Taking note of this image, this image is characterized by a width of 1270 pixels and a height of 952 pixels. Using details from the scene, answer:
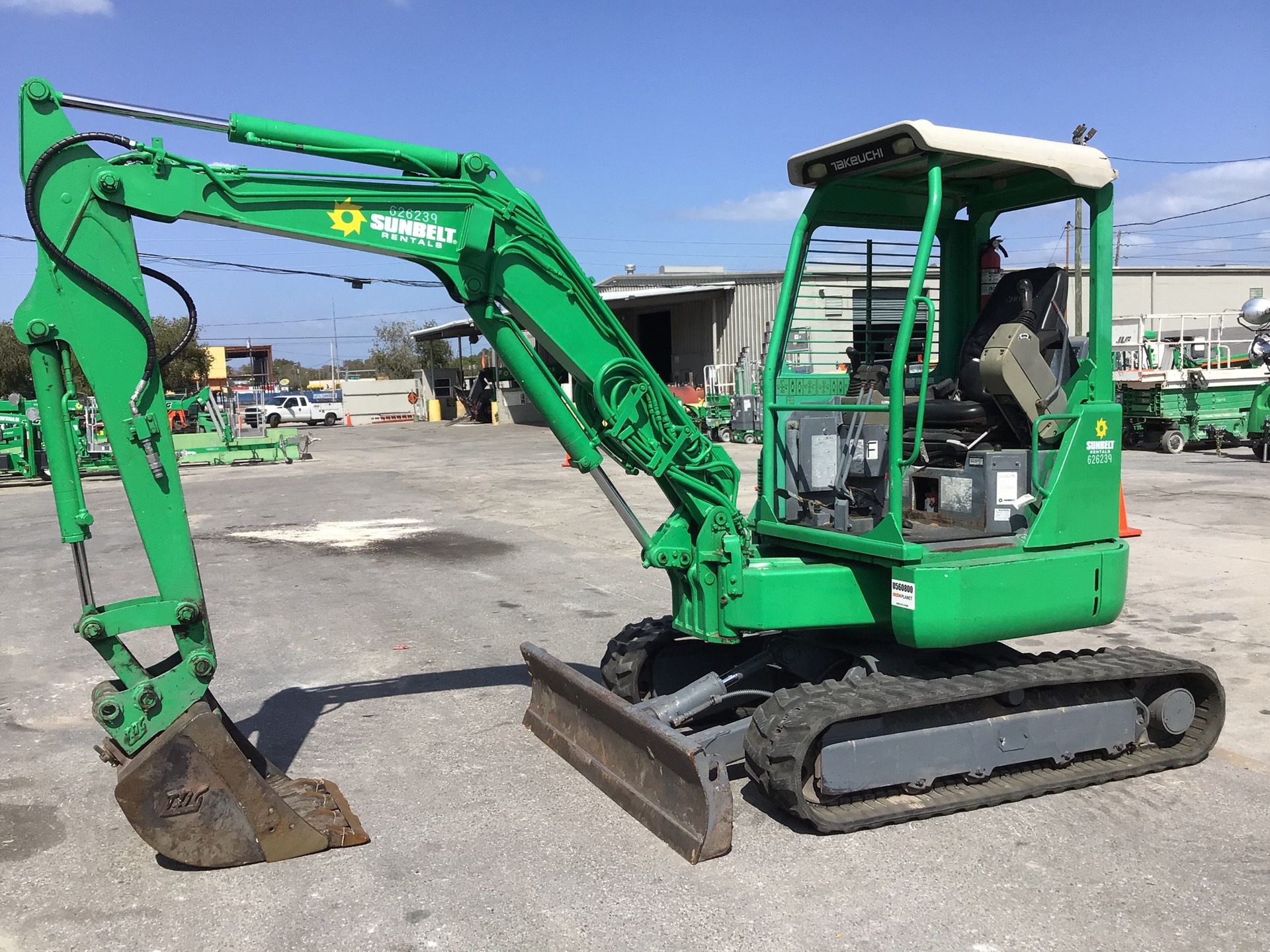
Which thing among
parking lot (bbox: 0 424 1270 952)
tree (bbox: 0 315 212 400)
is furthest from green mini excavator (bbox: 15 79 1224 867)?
tree (bbox: 0 315 212 400)

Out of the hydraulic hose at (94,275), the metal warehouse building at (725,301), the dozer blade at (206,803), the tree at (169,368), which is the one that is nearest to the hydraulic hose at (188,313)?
the hydraulic hose at (94,275)

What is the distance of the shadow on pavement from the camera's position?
6.02 meters

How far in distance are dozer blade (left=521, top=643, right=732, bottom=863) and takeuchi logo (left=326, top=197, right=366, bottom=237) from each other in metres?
2.44

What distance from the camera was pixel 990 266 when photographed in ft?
19.9

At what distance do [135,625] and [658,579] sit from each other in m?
6.72

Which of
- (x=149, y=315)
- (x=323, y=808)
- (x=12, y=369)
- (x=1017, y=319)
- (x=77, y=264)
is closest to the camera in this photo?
(x=77, y=264)

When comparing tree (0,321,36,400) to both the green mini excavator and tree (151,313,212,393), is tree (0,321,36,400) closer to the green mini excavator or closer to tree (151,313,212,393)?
tree (151,313,212,393)

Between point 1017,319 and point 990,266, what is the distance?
704 mm

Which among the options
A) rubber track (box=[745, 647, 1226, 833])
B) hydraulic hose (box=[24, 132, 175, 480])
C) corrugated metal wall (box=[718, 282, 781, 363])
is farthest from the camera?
corrugated metal wall (box=[718, 282, 781, 363])

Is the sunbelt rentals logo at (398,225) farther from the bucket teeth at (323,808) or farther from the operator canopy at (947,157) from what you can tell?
the bucket teeth at (323,808)

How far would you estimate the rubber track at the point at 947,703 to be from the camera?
4430mm

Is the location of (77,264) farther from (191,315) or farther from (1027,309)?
(1027,309)

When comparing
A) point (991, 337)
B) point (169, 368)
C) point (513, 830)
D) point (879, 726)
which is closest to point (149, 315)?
point (513, 830)

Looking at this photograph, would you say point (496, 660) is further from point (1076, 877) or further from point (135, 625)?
point (1076, 877)
